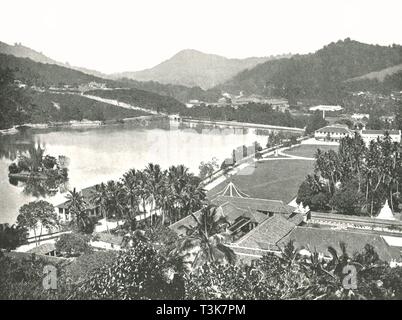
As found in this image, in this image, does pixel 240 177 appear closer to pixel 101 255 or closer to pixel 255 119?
pixel 101 255

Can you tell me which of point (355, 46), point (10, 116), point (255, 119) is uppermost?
point (355, 46)

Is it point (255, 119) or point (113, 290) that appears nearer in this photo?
point (113, 290)

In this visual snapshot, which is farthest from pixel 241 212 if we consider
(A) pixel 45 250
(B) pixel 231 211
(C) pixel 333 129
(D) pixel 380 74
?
(D) pixel 380 74

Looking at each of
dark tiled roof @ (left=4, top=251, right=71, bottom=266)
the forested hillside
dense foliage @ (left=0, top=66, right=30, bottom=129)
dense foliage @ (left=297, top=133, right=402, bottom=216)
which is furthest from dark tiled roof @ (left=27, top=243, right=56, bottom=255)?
the forested hillside

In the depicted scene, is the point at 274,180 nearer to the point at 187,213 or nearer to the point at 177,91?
the point at 187,213

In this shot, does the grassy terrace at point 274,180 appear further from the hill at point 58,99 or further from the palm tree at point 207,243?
the hill at point 58,99

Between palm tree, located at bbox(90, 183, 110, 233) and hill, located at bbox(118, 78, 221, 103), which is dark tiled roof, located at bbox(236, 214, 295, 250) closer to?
palm tree, located at bbox(90, 183, 110, 233)

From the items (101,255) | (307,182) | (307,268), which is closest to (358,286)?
(307,268)

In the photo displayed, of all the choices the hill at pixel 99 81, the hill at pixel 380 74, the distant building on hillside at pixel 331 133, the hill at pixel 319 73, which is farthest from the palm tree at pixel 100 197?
the hill at pixel 380 74
